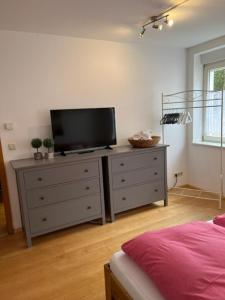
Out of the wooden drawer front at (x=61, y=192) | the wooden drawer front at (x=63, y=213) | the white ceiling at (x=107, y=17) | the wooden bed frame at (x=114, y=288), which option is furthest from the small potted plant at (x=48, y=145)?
the wooden bed frame at (x=114, y=288)

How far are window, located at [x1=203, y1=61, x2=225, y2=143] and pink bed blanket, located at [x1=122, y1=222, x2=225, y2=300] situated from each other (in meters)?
2.59

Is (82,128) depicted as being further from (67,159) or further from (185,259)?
(185,259)

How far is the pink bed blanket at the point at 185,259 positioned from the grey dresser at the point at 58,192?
131 cm

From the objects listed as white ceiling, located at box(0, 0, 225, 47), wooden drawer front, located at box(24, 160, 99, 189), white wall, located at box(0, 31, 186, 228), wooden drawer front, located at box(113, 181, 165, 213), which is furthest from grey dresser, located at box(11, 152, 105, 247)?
white ceiling, located at box(0, 0, 225, 47)

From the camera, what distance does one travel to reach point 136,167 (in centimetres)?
309

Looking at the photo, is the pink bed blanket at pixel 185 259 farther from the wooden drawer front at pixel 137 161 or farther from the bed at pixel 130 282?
the wooden drawer front at pixel 137 161

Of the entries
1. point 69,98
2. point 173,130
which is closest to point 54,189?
point 69,98

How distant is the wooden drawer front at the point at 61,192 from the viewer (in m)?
2.50

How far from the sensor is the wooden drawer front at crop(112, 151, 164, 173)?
2.94m

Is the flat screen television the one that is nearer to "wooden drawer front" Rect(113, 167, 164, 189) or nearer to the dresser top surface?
the dresser top surface

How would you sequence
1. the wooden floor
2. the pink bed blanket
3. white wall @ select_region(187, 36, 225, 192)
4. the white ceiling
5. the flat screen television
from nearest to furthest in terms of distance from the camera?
the pink bed blanket < the wooden floor < the white ceiling < the flat screen television < white wall @ select_region(187, 36, 225, 192)

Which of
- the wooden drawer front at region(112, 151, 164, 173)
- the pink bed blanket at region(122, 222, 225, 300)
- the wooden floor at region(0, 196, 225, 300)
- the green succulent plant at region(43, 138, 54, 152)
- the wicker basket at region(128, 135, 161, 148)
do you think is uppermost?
the green succulent plant at region(43, 138, 54, 152)

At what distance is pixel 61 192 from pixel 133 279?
1510 millimetres

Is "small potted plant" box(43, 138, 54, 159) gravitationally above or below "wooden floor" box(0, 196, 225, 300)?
above
